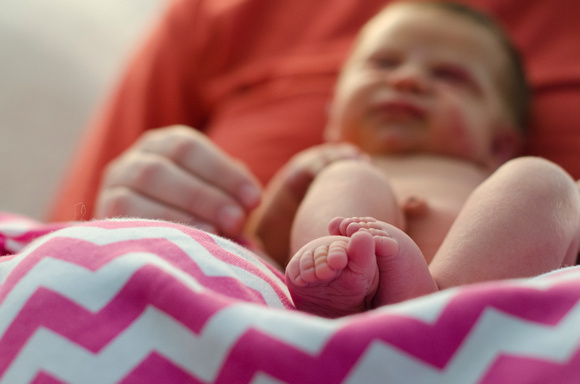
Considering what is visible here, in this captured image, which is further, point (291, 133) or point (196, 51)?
point (196, 51)

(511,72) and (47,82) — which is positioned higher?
(511,72)

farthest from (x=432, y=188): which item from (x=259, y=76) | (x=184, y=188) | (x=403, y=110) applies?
(x=259, y=76)

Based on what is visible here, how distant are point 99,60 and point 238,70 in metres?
0.35

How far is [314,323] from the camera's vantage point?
0.30 metres

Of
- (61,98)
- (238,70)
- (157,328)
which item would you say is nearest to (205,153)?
(157,328)

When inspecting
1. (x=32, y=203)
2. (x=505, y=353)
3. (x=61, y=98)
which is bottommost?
(x=32, y=203)

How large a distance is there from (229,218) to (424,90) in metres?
0.30

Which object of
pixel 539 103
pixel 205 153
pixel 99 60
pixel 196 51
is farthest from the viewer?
pixel 99 60

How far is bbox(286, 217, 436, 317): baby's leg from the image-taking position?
0.35 meters

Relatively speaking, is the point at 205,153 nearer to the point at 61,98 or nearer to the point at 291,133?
the point at 291,133

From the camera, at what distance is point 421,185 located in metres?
0.66

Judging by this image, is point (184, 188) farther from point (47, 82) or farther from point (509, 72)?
point (47, 82)

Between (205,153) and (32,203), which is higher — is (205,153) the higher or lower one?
the higher one

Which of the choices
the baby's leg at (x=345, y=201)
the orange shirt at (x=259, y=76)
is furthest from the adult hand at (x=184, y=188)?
the orange shirt at (x=259, y=76)
